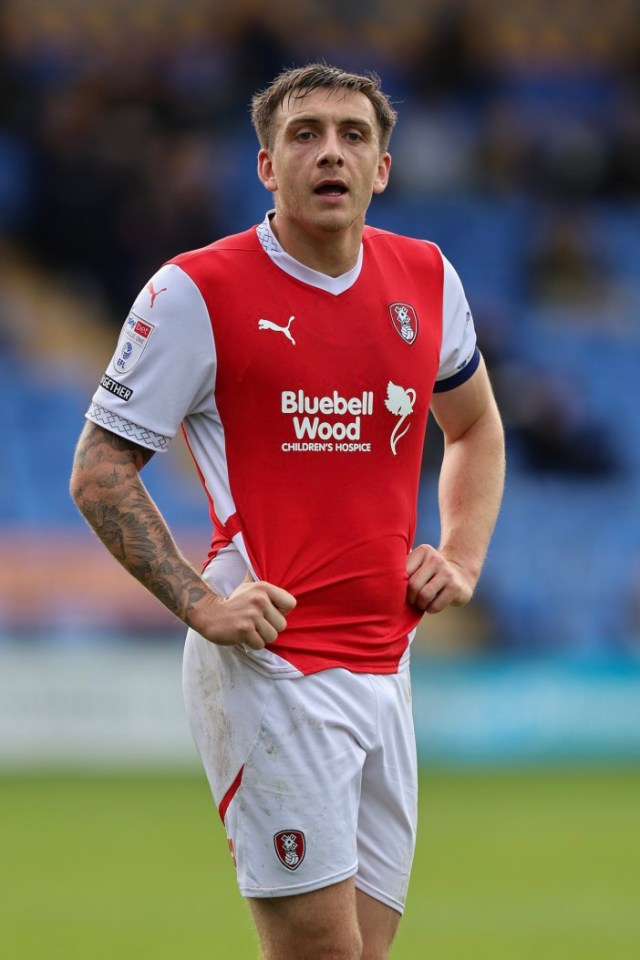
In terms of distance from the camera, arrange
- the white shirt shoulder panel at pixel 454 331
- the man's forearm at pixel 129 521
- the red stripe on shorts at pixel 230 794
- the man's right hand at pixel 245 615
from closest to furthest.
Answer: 1. the man's right hand at pixel 245 615
2. the man's forearm at pixel 129 521
3. the red stripe on shorts at pixel 230 794
4. the white shirt shoulder panel at pixel 454 331

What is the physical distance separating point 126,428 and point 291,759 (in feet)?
3.00

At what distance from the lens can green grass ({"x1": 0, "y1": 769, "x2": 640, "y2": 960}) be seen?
8062mm

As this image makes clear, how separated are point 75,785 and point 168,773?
2.96 ft

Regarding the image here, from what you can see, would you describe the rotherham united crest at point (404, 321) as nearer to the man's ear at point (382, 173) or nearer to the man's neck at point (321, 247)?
the man's neck at point (321, 247)

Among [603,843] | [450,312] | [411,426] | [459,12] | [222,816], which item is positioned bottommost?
[603,843]

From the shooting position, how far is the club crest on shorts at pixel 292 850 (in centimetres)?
432

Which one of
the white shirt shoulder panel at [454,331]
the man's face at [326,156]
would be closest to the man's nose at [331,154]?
the man's face at [326,156]

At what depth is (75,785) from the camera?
12672mm

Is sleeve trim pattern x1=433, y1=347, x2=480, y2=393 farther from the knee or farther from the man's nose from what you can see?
the knee

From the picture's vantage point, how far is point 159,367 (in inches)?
170

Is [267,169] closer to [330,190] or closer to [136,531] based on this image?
[330,190]

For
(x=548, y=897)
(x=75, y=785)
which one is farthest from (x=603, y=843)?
(x=75, y=785)

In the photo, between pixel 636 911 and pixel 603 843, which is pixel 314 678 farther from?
pixel 603 843

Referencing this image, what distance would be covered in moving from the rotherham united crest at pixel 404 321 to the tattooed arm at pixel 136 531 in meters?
0.76
